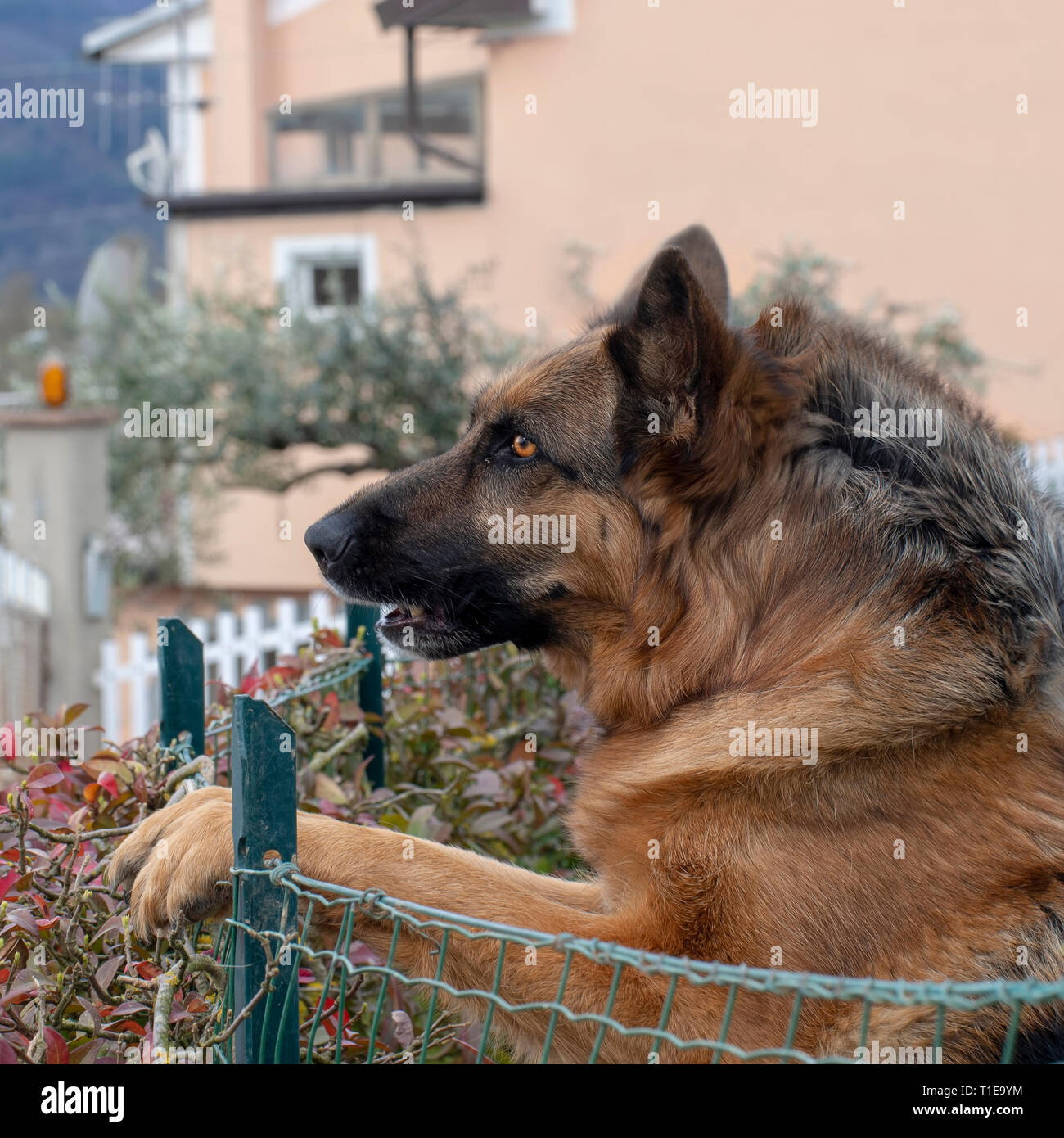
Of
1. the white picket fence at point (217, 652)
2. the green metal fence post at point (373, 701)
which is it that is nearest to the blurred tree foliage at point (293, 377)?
the white picket fence at point (217, 652)

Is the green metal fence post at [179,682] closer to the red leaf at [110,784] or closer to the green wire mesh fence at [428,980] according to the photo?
the red leaf at [110,784]

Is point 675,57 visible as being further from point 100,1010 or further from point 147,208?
point 100,1010

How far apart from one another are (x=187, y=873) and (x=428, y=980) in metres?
0.59

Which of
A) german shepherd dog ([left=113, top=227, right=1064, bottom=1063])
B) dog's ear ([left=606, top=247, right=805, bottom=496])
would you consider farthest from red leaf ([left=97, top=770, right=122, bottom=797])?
dog's ear ([left=606, top=247, right=805, bottom=496])

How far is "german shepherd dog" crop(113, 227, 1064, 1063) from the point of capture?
2275mm

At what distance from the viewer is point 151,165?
46.1 ft

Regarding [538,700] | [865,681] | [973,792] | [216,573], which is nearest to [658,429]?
[865,681]

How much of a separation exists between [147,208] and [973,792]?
1373cm

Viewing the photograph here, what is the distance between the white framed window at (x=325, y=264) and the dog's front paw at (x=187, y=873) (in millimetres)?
10921

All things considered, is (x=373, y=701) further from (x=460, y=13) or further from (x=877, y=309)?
(x=460, y=13)

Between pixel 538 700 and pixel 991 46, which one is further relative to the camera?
pixel 991 46

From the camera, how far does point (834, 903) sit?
7.40 ft

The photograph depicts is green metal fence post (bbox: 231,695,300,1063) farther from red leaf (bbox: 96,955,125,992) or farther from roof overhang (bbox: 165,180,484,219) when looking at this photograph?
roof overhang (bbox: 165,180,484,219)

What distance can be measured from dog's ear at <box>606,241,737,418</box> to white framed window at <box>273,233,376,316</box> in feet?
34.2
